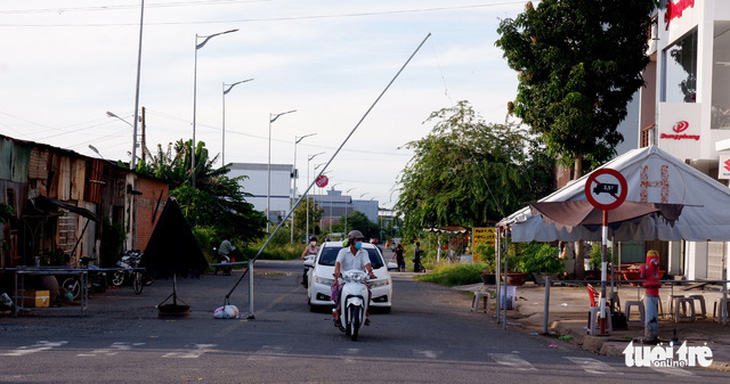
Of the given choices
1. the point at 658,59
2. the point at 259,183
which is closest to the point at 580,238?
the point at 658,59

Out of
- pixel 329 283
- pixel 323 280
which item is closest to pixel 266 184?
pixel 323 280

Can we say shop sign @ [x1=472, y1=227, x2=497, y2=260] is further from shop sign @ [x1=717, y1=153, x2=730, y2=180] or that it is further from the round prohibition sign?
the round prohibition sign

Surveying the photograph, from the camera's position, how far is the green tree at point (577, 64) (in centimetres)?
3050

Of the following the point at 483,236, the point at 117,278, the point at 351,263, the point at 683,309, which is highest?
the point at 483,236

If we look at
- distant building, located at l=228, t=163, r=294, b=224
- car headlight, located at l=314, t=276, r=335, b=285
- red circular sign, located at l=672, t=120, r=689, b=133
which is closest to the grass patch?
red circular sign, located at l=672, t=120, r=689, b=133

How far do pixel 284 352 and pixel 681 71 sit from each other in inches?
895

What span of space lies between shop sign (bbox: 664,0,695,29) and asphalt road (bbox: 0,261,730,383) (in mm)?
14673

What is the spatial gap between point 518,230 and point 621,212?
77.5 inches

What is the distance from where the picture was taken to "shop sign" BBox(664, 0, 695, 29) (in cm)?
2793

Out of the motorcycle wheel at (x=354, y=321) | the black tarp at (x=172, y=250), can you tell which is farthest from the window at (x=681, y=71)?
the motorcycle wheel at (x=354, y=321)

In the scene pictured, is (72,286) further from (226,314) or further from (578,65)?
(578,65)

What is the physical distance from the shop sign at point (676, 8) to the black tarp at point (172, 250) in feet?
60.6

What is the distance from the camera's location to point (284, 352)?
11.5 m

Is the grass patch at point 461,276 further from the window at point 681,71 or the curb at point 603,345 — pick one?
the curb at point 603,345
